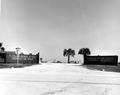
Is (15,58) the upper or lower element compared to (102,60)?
upper

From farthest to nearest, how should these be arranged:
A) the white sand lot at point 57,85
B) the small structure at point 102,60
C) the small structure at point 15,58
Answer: the small structure at point 15,58
the small structure at point 102,60
the white sand lot at point 57,85

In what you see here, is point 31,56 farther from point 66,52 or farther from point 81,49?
point 66,52

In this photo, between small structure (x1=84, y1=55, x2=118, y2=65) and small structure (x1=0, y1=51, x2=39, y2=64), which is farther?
→ small structure (x1=0, y1=51, x2=39, y2=64)

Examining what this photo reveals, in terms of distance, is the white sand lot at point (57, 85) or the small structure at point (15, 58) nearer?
the white sand lot at point (57, 85)

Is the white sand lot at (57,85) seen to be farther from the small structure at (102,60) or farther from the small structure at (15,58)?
the small structure at (15,58)

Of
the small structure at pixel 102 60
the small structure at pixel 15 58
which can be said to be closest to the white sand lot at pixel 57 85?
the small structure at pixel 102 60

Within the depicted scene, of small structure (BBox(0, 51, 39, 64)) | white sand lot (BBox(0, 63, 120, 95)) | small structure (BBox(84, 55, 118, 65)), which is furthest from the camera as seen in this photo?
small structure (BBox(0, 51, 39, 64))

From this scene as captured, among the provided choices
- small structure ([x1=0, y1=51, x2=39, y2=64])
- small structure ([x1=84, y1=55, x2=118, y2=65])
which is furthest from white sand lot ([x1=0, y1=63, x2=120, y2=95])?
small structure ([x1=0, y1=51, x2=39, y2=64])

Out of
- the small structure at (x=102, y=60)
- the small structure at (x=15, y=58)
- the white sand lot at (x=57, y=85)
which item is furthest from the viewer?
the small structure at (x=15, y=58)

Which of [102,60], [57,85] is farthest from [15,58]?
[57,85]

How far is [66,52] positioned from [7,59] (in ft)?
143

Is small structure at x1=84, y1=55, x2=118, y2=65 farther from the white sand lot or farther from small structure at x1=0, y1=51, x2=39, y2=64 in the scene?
the white sand lot

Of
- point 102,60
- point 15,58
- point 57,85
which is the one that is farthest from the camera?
point 15,58

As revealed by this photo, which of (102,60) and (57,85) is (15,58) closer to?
(102,60)
